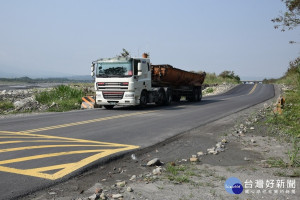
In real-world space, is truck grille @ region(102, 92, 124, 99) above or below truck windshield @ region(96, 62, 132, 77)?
below

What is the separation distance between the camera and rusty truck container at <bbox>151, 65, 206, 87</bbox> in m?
20.5

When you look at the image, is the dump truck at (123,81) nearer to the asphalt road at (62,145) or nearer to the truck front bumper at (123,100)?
the truck front bumper at (123,100)

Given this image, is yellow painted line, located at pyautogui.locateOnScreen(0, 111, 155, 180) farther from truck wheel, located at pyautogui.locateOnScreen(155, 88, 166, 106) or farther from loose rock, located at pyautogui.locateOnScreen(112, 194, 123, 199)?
truck wheel, located at pyautogui.locateOnScreen(155, 88, 166, 106)

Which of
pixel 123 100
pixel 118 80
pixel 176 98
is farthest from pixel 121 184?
pixel 176 98

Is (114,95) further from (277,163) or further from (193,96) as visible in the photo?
(277,163)

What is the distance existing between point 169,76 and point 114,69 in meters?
5.34

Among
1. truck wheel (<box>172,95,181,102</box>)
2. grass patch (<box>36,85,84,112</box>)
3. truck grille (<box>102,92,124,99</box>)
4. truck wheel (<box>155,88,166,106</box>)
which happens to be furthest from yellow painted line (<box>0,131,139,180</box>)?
truck wheel (<box>172,95,181,102</box>)

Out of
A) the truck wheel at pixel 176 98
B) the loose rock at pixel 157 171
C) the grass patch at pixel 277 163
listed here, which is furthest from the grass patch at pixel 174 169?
the truck wheel at pixel 176 98

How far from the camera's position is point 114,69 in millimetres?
17188

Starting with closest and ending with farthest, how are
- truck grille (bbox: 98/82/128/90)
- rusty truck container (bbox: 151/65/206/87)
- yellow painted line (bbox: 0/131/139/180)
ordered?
1. yellow painted line (bbox: 0/131/139/180)
2. truck grille (bbox: 98/82/128/90)
3. rusty truck container (bbox: 151/65/206/87)

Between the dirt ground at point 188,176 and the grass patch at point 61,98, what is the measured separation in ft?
40.7

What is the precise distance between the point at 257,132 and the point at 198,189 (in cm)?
592

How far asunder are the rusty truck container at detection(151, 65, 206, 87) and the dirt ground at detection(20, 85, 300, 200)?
40.7 feet

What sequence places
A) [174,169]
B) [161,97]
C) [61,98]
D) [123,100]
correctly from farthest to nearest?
[61,98] < [161,97] < [123,100] < [174,169]
